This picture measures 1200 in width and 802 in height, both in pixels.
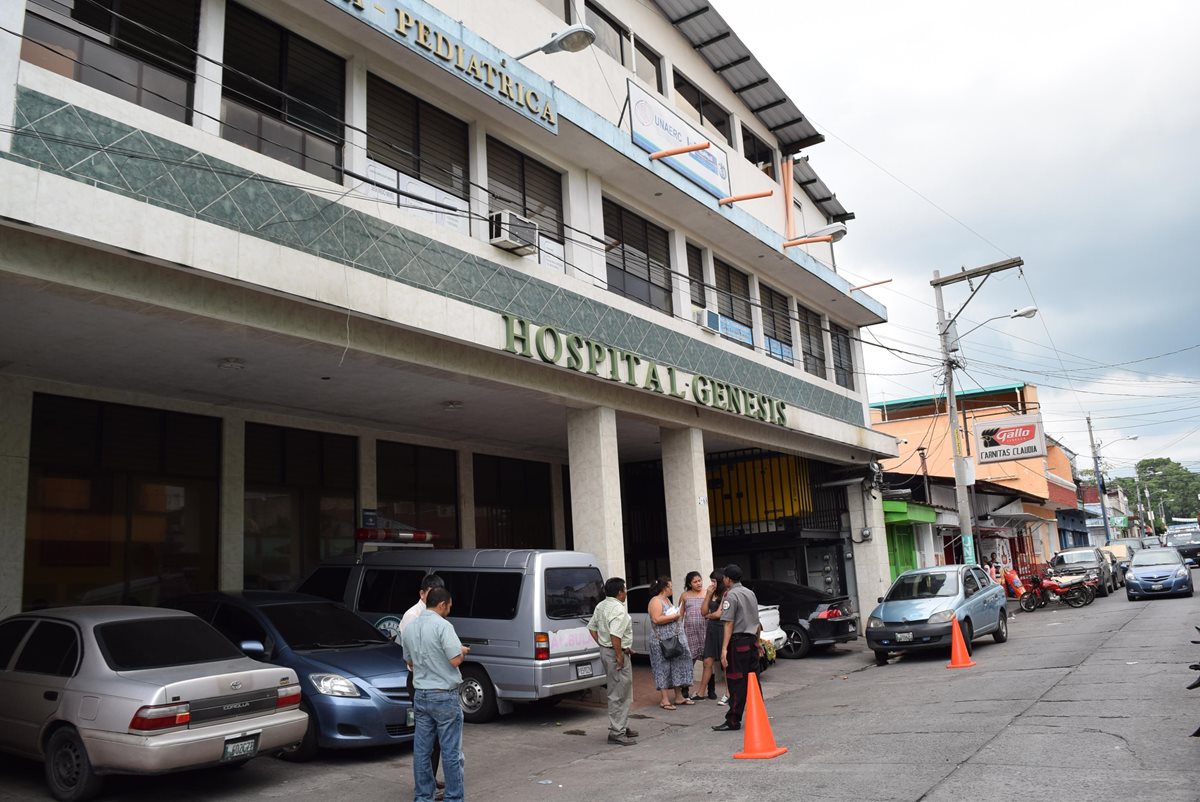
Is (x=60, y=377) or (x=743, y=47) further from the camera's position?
(x=743, y=47)

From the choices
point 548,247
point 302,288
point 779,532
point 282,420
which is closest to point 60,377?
point 282,420

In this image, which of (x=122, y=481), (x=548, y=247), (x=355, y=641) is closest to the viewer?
(x=355, y=641)

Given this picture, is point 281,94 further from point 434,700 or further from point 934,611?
point 934,611

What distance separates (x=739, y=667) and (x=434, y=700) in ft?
14.2

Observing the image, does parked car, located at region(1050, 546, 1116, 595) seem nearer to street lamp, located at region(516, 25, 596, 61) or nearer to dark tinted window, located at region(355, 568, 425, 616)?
dark tinted window, located at region(355, 568, 425, 616)

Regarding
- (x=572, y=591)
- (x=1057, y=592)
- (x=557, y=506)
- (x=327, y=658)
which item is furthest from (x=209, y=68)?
(x=1057, y=592)

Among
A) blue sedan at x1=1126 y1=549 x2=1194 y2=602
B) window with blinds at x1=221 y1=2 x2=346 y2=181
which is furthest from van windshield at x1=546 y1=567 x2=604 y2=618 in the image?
blue sedan at x1=1126 y1=549 x2=1194 y2=602

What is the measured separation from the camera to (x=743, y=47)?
21094 mm

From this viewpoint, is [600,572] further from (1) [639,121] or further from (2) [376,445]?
(1) [639,121]

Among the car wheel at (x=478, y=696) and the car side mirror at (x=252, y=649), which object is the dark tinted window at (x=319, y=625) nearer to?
A: the car side mirror at (x=252, y=649)

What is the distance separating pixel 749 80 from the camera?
22031mm

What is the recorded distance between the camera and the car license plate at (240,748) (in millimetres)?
7656

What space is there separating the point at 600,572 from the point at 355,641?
12.0 ft

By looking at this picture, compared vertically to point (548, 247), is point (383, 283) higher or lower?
lower
